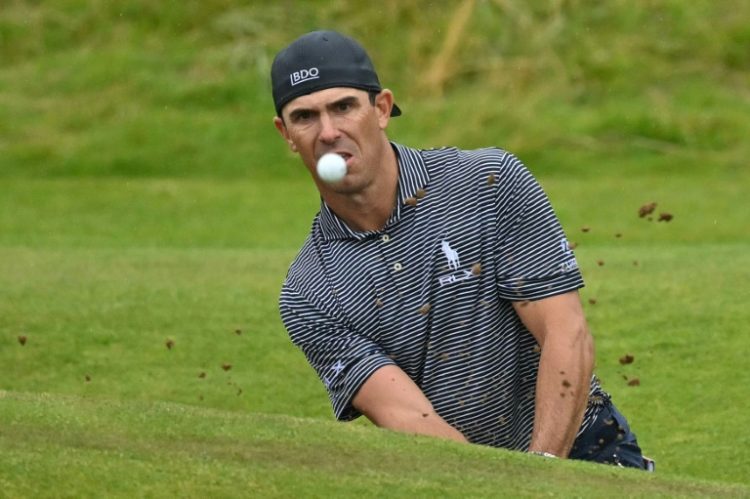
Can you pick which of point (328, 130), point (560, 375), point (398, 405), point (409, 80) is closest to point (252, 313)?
point (328, 130)

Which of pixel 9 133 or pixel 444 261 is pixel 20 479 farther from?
pixel 9 133

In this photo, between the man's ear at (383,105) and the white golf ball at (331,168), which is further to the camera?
the man's ear at (383,105)

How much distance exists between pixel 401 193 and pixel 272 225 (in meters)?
6.65

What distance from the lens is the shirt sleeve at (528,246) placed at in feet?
13.9

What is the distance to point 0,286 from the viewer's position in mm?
8367

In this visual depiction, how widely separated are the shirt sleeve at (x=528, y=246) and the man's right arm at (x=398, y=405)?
333mm

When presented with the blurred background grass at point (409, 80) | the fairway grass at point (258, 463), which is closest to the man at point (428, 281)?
the fairway grass at point (258, 463)

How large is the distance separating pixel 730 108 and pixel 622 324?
6.90 meters

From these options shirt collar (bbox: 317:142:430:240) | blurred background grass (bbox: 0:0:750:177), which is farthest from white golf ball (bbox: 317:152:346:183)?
blurred background grass (bbox: 0:0:750:177)

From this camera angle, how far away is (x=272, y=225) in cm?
1099

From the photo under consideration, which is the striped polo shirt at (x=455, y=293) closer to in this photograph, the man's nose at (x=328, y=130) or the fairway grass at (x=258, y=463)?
the man's nose at (x=328, y=130)

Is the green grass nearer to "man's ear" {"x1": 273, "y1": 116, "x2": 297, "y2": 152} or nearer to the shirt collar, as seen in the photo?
the shirt collar

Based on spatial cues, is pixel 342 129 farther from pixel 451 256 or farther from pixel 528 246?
pixel 528 246

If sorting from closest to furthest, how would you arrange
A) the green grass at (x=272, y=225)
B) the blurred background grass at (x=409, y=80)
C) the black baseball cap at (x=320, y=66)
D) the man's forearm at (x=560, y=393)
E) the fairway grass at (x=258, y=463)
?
the fairway grass at (x=258, y=463) < the green grass at (x=272, y=225) < the man's forearm at (x=560, y=393) < the black baseball cap at (x=320, y=66) < the blurred background grass at (x=409, y=80)
